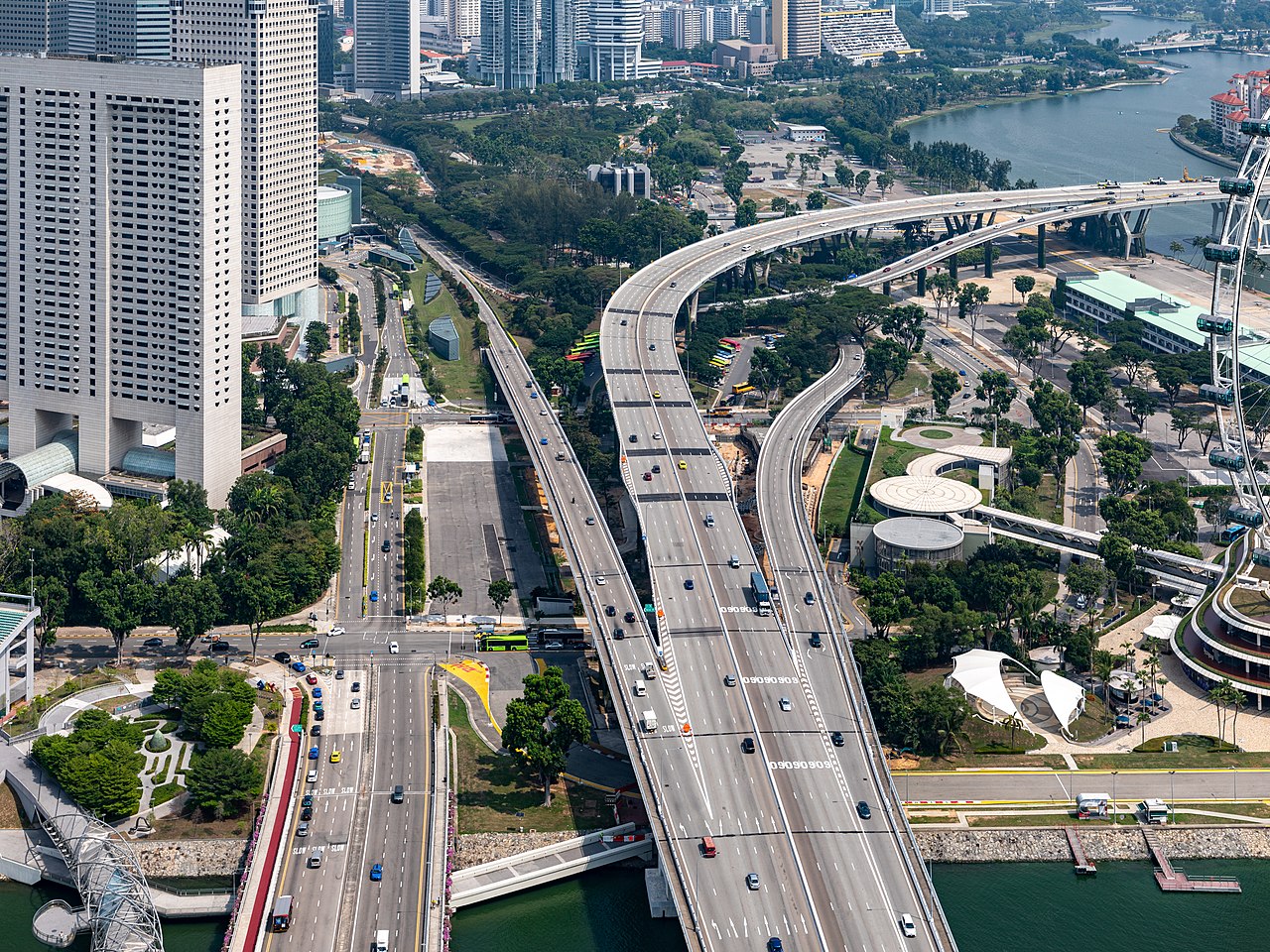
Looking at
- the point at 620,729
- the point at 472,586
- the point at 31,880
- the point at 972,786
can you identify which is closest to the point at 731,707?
the point at 620,729

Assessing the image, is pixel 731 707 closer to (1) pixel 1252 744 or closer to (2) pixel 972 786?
(2) pixel 972 786

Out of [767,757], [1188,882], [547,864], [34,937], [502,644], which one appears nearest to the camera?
[34,937]

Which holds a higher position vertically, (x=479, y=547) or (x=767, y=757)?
(x=479, y=547)

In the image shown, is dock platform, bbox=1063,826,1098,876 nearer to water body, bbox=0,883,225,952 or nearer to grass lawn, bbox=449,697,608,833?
grass lawn, bbox=449,697,608,833

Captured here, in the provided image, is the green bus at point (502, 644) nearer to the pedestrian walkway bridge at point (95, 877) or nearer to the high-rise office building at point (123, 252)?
the high-rise office building at point (123, 252)

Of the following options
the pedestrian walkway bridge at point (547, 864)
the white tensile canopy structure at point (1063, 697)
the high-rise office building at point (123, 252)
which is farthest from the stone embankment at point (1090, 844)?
the high-rise office building at point (123, 252)

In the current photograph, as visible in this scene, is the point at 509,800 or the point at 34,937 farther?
the point at 509,800

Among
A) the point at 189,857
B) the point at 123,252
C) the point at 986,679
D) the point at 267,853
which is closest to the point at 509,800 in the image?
the point at 267,853

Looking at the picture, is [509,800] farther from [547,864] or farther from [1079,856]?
[1079,856]
